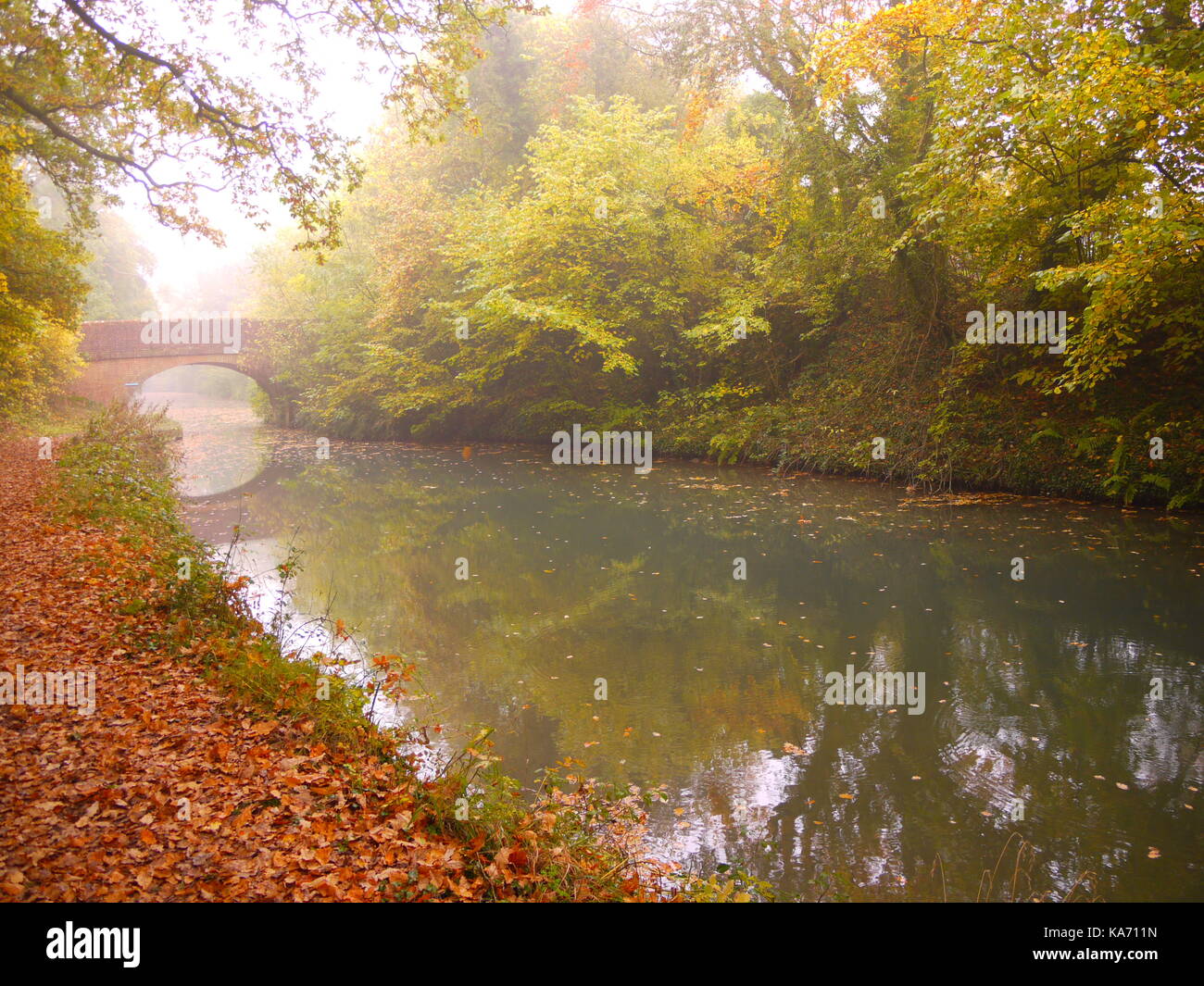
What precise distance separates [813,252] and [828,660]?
488 inches

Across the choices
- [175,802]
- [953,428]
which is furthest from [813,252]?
[175,802]

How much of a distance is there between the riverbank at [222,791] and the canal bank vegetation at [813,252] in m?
9.00

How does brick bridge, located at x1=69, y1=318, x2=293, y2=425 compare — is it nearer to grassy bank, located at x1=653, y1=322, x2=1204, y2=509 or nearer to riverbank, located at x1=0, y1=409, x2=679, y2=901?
grassy bank, located at x1=653, y1=322, x2=1204, y2=509

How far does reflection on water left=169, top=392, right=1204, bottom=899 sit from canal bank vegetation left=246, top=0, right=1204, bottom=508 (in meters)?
2.30

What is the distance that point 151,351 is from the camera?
29578 mm

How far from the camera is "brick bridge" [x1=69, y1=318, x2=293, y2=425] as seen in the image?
28.5 meters

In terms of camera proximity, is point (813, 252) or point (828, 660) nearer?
point (828, 660)

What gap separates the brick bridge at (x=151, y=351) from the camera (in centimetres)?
2850

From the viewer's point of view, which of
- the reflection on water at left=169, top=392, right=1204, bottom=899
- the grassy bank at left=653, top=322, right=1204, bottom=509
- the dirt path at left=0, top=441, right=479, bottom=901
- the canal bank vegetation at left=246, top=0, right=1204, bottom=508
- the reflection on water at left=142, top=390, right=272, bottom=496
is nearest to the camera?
the dirt path at left=0, top=441, right=479, bottom=901

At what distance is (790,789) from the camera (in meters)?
4.73

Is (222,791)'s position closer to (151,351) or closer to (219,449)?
(219,449)

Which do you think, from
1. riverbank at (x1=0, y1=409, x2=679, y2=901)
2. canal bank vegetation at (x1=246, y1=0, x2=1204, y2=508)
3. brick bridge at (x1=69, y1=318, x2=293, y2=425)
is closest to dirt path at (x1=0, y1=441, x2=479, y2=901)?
riverbank at (x1=0, y1=409, x2=679, y2=901)

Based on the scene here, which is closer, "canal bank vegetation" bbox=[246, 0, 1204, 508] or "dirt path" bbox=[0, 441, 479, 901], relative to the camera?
"dirt path" bbox=[0, 441, 479, 901]
